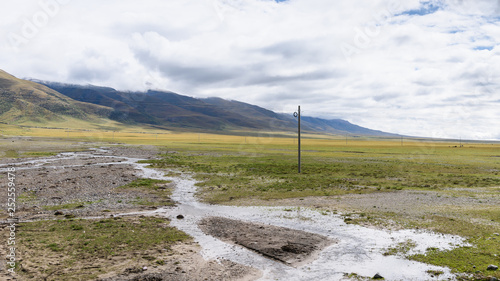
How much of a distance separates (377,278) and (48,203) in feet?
72.2

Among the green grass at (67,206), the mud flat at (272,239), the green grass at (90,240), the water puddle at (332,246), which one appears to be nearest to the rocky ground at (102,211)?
the green grass at (67,206)

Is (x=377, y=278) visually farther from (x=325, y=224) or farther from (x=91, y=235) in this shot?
(x=91, y=235)

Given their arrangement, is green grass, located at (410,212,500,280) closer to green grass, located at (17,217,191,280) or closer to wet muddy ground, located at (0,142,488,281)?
wet muddy ground, located at (0,142,488,281)

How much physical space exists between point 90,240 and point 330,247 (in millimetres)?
10961

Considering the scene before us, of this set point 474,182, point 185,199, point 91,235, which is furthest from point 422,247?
point 474,182

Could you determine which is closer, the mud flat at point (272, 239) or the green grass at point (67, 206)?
the mud flat at point (272, 239)

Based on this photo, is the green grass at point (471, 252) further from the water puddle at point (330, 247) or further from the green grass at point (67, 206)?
the green grass at point (67, 206)

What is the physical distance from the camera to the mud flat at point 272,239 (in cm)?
1373

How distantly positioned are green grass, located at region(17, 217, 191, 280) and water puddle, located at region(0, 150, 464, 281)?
5.88 feet

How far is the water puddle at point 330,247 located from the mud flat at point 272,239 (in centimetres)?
46

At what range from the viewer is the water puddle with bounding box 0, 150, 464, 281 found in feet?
39.3

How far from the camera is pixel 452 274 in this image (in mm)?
11406

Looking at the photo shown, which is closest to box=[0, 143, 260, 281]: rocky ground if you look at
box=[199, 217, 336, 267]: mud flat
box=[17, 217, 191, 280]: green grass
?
box=[17, 217, 191, 280]: green grass

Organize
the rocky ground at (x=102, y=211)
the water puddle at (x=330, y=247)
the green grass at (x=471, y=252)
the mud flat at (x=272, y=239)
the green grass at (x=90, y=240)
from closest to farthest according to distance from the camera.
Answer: the rocky ground at (x=102, y=211), the green grass at (x=471, y=252), the water puddle at (x=330, y=247), the green grass at (x=90, y=240), the mud flat at (x=272, y=239)
